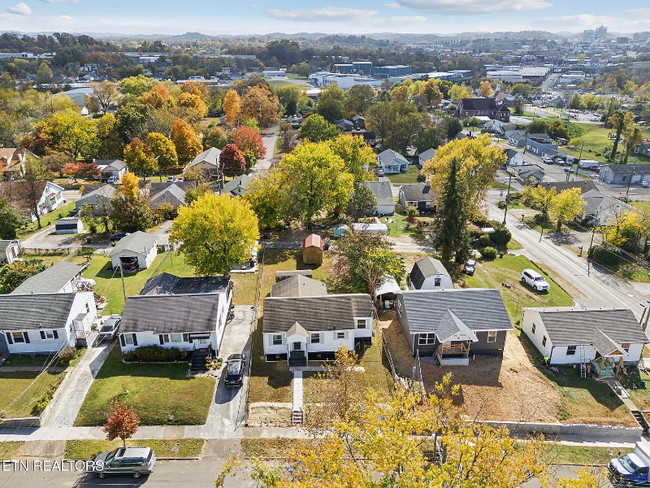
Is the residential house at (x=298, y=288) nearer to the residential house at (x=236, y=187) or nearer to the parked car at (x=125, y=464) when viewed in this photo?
the parked car at (x=125, y=464)

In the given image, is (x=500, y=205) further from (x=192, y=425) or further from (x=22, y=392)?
(x=22, y=392)

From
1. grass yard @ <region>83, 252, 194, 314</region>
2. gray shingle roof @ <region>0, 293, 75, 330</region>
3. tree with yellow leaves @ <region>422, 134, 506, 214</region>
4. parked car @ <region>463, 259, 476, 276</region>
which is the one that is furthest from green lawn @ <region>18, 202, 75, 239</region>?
parked car @ <region>463, 259, 476, 276</region>

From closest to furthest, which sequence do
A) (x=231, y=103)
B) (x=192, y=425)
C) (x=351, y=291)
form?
(x=192, y=425), (x=351, y=291), (x=231, y=103)

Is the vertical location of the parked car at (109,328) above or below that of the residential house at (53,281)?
→ below

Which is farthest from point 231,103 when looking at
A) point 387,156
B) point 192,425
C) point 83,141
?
point 192,425

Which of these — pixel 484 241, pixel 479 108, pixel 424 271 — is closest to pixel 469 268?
pixel 484 241

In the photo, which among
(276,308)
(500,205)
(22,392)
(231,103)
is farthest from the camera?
(231,103)

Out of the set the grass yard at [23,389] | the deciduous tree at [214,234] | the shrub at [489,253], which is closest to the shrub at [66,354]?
the grass yard at [23,389]

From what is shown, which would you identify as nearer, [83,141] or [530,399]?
[530,399]
